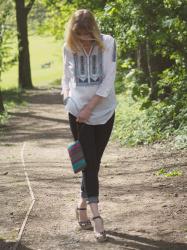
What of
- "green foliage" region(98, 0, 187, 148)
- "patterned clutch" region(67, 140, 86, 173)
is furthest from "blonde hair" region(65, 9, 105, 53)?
"green foliage" region(98, 0, 187, 148)

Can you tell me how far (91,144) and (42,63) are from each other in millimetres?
56795

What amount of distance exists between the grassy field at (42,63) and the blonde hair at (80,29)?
127 feet

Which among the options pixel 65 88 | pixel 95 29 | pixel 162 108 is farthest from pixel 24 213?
pixel 162 108

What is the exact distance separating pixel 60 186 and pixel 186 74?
15.7 ft

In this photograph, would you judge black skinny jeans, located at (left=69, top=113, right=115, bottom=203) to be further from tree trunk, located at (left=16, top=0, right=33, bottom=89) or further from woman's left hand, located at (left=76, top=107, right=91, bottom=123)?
tree trunk, located at (left=16, top=0, right=33, bottom=89)

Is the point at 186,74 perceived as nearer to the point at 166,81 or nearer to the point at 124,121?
the point at 166,81

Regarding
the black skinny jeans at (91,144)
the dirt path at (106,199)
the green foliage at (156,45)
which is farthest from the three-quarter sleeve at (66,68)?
the green foliage at (156,45)

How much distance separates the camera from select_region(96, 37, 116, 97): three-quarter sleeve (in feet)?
17.3

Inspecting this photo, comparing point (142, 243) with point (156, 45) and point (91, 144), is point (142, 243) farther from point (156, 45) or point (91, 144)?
point (156, 45)

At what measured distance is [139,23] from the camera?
1062cm

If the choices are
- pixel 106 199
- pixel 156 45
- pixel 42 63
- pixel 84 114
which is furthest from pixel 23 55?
pixel 42 63

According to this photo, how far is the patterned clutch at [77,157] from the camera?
17.6ft

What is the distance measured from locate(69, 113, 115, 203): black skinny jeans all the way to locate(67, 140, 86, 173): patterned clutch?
4 centimetres

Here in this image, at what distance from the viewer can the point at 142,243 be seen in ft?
17.1
